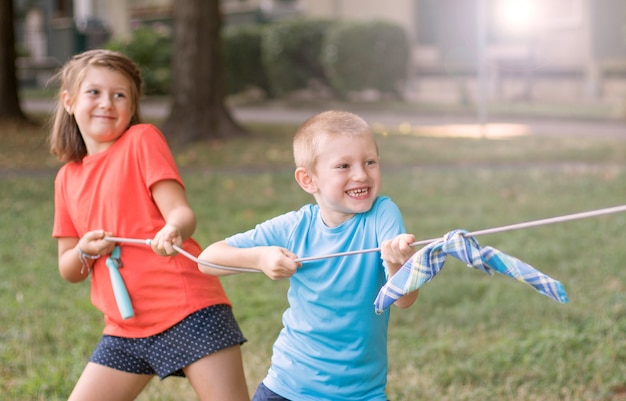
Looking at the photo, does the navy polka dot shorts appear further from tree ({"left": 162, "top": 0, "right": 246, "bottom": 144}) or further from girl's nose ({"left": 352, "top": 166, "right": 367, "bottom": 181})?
tree ({"left": 162, "top": 0, "right": 246, "bottom": 144})

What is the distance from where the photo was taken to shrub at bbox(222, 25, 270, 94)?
20.6 metres

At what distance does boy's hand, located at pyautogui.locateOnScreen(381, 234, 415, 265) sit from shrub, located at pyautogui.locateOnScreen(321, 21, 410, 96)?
16.6 m

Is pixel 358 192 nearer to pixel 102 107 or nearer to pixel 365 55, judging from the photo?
pixel 102 107

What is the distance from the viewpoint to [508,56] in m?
19.9

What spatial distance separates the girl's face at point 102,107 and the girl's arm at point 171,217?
0.25 m

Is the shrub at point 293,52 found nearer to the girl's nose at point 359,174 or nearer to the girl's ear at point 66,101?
the girl's ear at point 66,101

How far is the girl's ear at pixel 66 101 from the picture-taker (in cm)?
317

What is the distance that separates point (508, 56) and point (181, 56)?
972cm

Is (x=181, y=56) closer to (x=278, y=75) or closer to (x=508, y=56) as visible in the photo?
(x=278, y=75)

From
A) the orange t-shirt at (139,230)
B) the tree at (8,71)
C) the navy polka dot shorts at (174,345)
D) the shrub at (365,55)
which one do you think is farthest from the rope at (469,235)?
the shrub at (365,55)

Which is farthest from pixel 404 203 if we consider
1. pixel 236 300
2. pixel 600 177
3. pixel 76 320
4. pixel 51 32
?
pixel 51 32

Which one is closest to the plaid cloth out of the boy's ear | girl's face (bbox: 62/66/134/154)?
the boy's ear

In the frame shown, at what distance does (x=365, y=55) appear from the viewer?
1888 centimetres

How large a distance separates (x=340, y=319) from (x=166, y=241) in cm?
57
